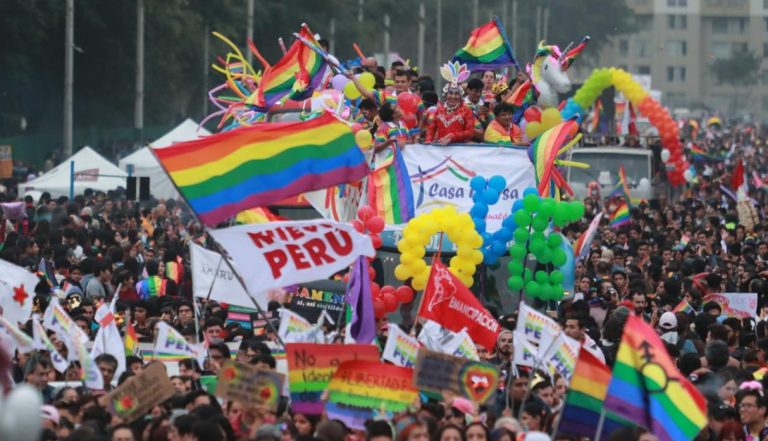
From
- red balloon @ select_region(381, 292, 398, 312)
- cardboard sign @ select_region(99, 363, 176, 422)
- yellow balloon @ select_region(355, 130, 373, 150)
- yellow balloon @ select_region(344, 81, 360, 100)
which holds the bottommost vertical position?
cardboard sign @ select_region(99, 363, 176, 422)

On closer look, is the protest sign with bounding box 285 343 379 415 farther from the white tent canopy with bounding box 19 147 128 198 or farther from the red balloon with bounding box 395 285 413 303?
the white tent canopy with bounding box 19 147 128 198

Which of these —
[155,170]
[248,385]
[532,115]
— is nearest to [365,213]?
[532,115]

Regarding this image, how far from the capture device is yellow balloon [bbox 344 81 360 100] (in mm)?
18797

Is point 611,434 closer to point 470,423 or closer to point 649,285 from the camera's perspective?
point 470,423

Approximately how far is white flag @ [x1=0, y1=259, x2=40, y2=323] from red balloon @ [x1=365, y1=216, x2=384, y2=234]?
3127 mm

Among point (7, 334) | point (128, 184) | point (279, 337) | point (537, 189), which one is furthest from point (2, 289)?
point (128, 184)

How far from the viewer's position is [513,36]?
92312 millimetres

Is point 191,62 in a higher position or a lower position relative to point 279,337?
higher

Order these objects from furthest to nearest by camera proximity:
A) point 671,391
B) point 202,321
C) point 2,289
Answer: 1. point 202,321
2. point 2,289
3. point 671,391

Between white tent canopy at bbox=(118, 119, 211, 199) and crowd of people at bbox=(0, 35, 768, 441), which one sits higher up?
white tent canopy at bbox=(118, 119, 211, 199)

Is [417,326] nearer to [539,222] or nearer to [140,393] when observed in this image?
[539,222]

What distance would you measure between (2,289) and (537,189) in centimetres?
548

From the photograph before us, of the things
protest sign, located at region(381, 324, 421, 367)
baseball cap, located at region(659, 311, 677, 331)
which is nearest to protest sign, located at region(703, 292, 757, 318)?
baseball cap, located at region(659, 311, 677, 331)

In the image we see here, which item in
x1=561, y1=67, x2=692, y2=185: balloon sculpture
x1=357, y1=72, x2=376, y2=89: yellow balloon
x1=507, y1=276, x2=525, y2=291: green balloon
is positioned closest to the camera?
x1=507, y1=276, x2=525, y2=291: green balloon
